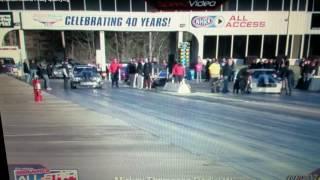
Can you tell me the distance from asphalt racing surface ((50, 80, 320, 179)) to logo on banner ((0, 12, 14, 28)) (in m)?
0.33

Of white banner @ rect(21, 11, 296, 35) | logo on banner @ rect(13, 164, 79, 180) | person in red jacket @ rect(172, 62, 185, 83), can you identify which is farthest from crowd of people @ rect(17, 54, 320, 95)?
logo on banner @ rect(13, 164, 79, 180)

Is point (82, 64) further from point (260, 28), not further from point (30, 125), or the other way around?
point (260, 28)

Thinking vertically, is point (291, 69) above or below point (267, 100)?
above

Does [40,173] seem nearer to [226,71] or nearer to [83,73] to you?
[83,73]

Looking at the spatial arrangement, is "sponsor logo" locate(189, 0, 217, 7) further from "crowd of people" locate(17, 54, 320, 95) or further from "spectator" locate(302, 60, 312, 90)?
"spectator" locate(302, 60, 312, 90)

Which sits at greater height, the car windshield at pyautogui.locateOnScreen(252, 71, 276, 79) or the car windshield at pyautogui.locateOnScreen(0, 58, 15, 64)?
the car windshield at pyautogui.locateOnScreen(0, 58, 15, 64)

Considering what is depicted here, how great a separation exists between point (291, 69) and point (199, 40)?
403 millimetres

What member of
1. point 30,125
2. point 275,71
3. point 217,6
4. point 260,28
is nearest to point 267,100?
point 275,71

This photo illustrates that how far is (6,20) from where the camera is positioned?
1.04 meters

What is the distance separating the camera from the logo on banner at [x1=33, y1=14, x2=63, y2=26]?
114cm

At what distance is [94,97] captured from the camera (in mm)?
2053

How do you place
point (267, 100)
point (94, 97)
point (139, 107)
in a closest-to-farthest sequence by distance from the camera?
point (267, 100), point (139, 107), point (94, 97)

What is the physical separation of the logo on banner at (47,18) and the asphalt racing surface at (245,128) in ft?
0.90

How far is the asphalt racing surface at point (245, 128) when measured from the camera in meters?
1.28
